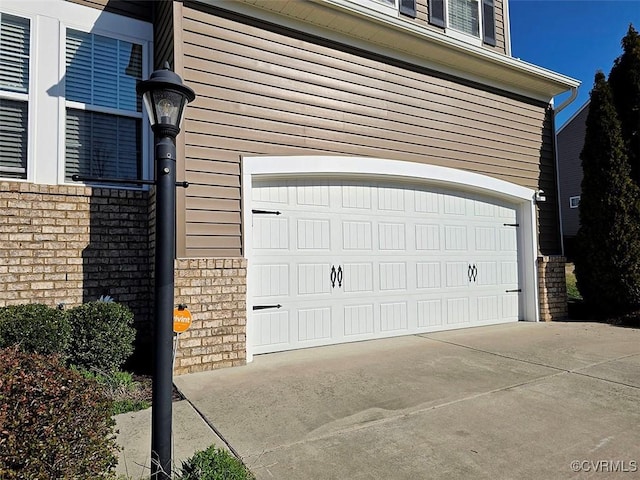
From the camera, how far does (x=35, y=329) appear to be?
3.69 metres

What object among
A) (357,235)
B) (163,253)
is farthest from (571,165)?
(163,253)

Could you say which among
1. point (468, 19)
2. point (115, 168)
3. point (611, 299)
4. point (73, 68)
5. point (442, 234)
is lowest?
point (611, 299)

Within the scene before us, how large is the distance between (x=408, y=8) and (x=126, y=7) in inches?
171

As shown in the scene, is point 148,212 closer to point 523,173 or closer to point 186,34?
point 186,34

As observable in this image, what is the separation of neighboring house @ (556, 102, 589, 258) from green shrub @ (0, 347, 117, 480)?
2121cm

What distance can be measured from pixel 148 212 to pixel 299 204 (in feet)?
6.20

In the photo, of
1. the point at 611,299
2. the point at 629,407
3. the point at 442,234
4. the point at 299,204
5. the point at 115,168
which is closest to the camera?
the point at 629,407

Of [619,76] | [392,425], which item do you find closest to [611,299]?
[619,76]

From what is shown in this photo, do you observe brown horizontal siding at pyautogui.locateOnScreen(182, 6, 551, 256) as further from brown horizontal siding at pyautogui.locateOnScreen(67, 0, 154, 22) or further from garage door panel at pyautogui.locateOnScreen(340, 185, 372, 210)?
brown horizontal siding at pyautogui.locateOnScreen(67, 0, 154, 22)

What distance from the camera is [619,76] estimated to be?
7.70m

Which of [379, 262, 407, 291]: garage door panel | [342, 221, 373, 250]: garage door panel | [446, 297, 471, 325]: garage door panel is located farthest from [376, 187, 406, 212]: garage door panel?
[446, 297, 471, 325]: garage door panel

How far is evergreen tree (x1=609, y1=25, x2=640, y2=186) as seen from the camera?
24.5ft

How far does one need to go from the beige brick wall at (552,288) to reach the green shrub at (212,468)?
680cm

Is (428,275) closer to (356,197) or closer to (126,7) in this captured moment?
(356,197)
